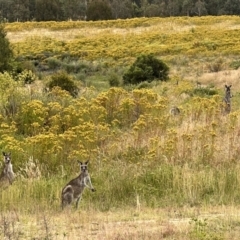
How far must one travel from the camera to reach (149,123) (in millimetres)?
12906

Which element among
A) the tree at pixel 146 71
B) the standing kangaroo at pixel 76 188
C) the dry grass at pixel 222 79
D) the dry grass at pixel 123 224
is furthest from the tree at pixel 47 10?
the dry grass at pixel 123 224

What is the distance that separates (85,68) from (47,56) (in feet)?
22.1

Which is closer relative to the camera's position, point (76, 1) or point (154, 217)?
point (154, 217)

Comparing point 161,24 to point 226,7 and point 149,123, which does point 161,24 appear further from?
point 149,123

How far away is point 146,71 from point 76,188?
17.3 m

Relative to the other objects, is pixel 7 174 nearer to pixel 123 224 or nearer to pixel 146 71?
pixel 123 224

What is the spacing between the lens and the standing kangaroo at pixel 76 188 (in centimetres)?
930

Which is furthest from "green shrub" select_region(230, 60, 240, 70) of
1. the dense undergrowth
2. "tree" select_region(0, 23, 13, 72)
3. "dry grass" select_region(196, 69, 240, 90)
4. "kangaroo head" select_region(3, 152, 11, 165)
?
"kangaroo head" select_region(3, 152, 11, 165)

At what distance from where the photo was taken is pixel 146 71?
26.5m

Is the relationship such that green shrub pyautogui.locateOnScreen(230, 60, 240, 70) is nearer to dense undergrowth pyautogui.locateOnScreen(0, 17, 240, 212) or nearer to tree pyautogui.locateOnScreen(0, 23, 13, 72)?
tree pyautogui.locateOnScreen(0, 23, 13, 72)

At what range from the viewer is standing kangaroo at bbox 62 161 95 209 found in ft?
30.5

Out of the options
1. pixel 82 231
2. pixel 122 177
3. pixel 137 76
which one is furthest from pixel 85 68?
pixel 82 231

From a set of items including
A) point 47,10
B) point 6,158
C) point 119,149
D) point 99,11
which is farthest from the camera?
point 47,10

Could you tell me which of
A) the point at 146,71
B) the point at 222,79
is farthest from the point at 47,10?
the point at 222,79
